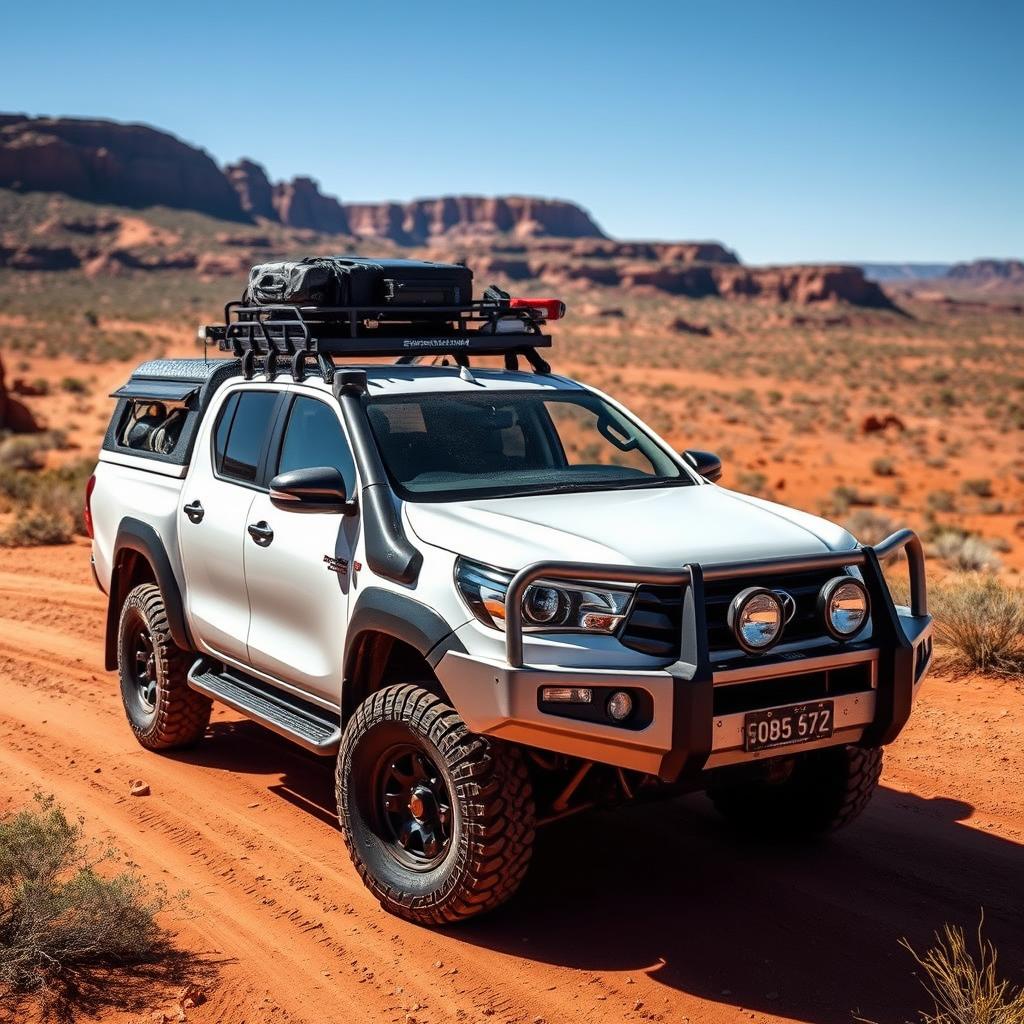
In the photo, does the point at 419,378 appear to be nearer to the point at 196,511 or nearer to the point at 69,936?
the point at 196,511

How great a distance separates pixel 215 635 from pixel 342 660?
4.13 feet

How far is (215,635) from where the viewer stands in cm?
584

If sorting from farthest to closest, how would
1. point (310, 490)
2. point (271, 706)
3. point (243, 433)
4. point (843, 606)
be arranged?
point (243, 433)
point (271, 706)
point (310, 490)
point (843, 606)

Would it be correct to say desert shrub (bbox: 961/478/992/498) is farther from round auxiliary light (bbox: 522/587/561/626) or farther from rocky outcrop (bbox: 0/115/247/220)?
rocky outcrop (bbox: 0/115/247/220)

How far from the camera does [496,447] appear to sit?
5.44m

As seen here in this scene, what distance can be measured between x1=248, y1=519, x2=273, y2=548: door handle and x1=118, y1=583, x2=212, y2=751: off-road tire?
3.77 feet

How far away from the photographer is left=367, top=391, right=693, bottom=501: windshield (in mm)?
5031

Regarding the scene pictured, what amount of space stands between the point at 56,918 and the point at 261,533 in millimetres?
1846

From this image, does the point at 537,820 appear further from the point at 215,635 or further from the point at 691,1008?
the point at 215,635

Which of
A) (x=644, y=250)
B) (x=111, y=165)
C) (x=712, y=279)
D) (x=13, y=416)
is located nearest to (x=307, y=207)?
(x=644, y=250)

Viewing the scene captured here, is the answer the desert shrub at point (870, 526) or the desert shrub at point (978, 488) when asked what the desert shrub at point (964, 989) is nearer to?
the desert shrub at point (870, 526)

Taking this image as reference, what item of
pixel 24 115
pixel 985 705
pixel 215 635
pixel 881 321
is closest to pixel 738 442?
pixel 985 705

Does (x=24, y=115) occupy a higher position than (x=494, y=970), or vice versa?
(x=24, y=115)

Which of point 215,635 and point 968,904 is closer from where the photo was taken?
point 968,904
